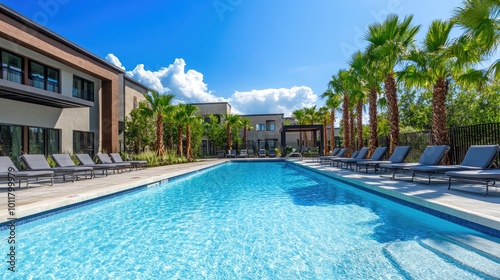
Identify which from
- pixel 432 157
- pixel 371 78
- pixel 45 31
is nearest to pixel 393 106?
pixel 371 78

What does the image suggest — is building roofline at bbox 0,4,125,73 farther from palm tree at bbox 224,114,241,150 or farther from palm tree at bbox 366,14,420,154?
palm tree at bbox 224,114,241,150

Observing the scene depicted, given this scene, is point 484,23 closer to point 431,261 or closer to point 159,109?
point 431,261

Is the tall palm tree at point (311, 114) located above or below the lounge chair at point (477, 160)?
above

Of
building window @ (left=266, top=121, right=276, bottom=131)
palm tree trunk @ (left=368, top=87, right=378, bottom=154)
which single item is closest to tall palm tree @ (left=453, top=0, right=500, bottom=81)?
palm tree trunk @ (left=368, top=87, right=378, bottom=154)

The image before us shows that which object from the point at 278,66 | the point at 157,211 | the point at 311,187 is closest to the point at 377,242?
the point at 157,211

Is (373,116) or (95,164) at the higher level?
(373,116)

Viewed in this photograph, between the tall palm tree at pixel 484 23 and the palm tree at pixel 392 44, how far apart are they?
3.74 metres

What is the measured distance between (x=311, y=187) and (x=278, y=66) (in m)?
10.7

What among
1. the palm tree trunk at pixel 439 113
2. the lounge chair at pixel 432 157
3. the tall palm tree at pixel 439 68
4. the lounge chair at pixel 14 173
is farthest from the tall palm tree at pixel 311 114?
the lounge chair at pixel 14 173

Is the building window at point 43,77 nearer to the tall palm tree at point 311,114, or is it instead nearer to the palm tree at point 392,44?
the palm tree at point 392,44

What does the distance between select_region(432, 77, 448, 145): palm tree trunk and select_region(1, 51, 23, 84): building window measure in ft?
57.8

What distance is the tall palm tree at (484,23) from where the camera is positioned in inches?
289

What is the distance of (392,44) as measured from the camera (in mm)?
11781

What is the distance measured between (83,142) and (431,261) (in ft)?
63.8
